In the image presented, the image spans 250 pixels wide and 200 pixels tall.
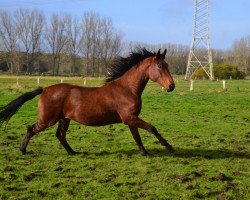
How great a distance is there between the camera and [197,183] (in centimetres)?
575

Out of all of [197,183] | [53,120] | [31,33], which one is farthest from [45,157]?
[31,33]

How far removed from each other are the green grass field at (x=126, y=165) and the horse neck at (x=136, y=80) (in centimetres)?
141

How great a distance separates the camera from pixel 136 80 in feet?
25.5

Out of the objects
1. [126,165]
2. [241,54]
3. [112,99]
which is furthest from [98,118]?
[241,54]

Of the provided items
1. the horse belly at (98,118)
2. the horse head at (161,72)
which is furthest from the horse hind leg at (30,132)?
the horse head at (161,72)

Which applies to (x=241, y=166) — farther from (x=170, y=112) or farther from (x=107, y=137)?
(x=170, y=112)

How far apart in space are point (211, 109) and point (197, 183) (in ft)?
37.8

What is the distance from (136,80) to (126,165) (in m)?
1.84

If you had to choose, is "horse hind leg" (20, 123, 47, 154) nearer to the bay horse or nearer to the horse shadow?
the bay horse

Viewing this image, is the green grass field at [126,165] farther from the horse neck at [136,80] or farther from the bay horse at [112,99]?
the horse neck at [136,80]

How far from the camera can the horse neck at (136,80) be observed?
776 centimetres

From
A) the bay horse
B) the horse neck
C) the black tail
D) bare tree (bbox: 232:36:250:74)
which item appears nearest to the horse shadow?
the bay horse

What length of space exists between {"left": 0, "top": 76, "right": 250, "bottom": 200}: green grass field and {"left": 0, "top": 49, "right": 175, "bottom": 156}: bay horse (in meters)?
0.57

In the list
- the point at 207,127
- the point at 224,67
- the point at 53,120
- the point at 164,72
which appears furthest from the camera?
the point at 224,67
